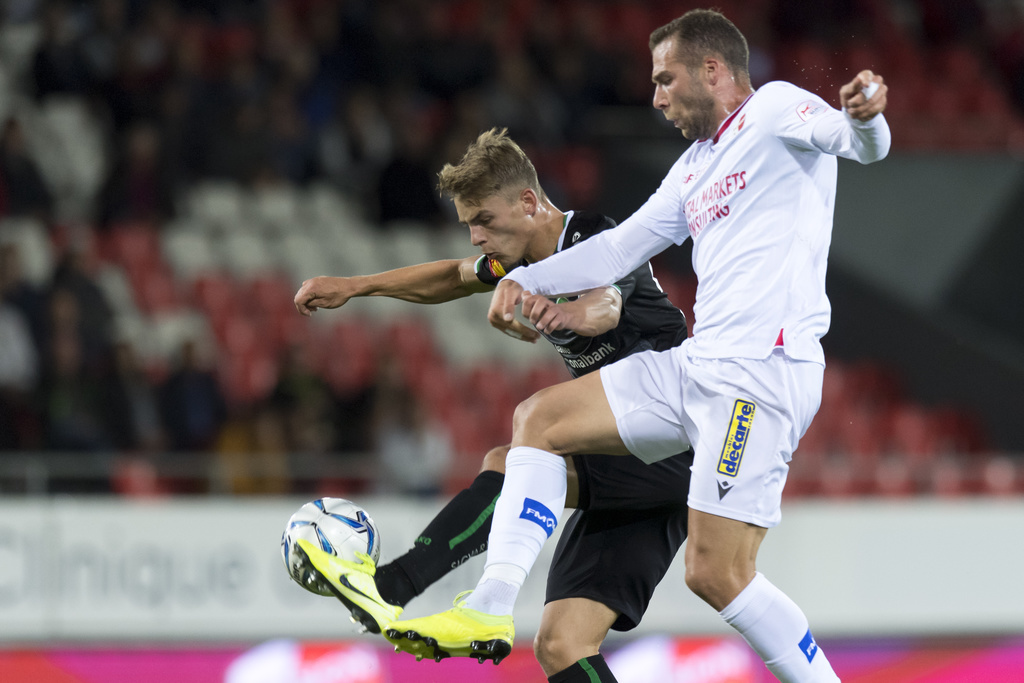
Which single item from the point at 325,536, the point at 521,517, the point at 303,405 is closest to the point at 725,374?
the point at 521,517

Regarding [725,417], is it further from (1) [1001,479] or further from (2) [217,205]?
(2) [217,205]

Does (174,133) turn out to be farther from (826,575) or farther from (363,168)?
(826,575)

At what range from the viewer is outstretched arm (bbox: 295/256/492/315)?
4.06 m

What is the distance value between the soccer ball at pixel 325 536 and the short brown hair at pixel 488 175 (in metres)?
0.98

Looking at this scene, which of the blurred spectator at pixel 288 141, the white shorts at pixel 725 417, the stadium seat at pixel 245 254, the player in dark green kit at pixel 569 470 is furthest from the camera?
the blurred spectator at pixel 288 141

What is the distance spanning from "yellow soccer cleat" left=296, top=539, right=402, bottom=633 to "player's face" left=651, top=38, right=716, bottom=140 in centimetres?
152

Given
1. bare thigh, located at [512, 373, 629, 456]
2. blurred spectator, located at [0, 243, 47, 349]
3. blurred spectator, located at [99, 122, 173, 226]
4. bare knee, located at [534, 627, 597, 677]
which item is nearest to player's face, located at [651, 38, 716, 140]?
bare thigh, located at [512, 373, 629, 456]

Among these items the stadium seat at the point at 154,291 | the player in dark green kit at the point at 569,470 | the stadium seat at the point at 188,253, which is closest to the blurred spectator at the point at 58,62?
the stadium seat at the point at 188,253

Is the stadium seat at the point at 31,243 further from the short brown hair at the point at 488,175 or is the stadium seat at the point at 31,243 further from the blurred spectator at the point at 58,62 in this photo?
the short brown hair at the point at 488,175

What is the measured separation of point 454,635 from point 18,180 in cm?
717

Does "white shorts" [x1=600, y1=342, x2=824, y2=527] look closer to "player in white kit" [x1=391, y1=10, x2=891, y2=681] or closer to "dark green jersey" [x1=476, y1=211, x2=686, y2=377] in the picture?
"player in white kit" [x1=391, y1=10, x2=891, y2=681]

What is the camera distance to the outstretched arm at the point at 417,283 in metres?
4.06

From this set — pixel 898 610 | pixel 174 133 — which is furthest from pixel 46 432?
pixel 898 610

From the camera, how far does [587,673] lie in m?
3.93
